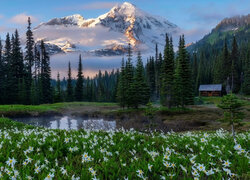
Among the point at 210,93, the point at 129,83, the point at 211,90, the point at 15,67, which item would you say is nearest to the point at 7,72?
the point at 15,67

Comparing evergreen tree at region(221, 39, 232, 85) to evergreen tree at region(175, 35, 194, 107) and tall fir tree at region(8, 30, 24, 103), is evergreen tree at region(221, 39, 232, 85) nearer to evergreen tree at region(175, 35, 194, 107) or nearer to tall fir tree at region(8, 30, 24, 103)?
evergreen tree at region(175, 35, 194, 107)

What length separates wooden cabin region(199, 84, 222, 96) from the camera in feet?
254

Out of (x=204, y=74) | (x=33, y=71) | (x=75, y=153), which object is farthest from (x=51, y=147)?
(x=204, y=74)

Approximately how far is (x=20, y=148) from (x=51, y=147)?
914 mm

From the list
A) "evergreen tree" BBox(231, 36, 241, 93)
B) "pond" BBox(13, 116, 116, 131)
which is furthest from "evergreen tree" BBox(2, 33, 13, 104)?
"evergreen tree" BBox(231, 36, 241, 93)

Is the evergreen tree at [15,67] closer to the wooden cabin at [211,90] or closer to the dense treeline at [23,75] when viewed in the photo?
the dense treeline at [23,75]

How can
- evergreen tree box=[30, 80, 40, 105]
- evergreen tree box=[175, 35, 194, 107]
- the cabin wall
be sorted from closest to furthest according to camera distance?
evergreen tree box=[175, 35, 194, 107], evergreen tree box=[30, 80, 40, 105], the cabin wall

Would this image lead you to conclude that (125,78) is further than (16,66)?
No

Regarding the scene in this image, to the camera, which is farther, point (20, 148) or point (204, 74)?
point (204, 74)

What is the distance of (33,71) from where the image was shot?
211 feet

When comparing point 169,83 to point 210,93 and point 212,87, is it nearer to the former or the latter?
point 212,87

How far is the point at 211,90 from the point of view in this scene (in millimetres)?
78875

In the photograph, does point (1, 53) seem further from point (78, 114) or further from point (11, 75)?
point (78, 114)

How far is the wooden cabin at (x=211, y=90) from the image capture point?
77.3m
